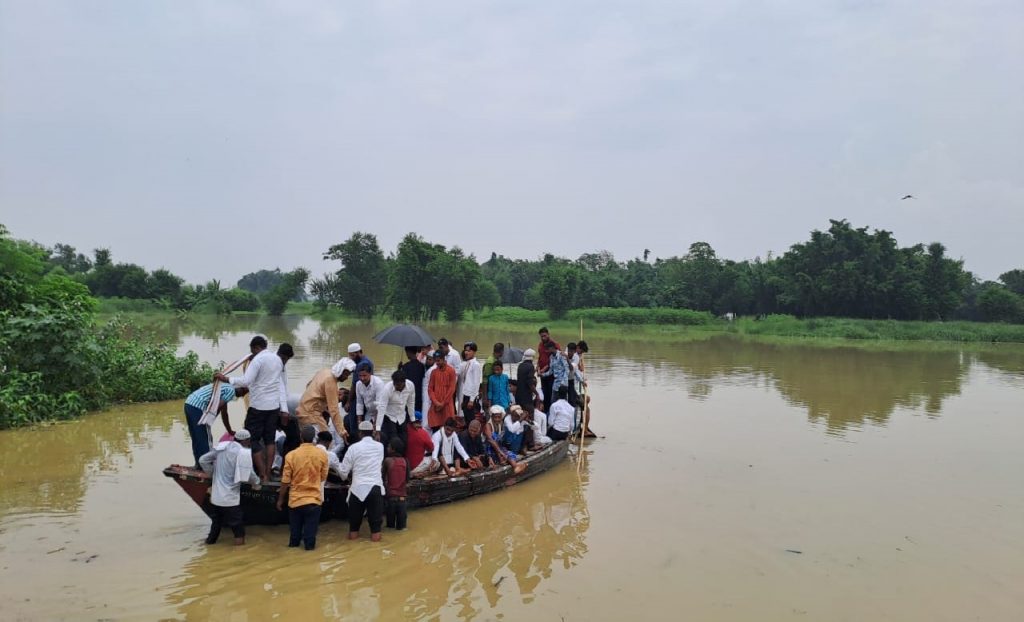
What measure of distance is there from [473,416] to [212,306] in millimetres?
61451

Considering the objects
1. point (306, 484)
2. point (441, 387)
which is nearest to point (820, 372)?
point (441, 387)

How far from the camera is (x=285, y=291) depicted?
6669 centimetres

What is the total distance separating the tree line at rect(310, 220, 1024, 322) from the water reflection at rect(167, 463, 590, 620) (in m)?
42.4

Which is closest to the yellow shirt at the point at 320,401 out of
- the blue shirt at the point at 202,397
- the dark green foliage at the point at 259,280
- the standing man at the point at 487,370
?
the blue shirt at the point at 202,397

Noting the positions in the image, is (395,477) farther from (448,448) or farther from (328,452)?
(448,448)

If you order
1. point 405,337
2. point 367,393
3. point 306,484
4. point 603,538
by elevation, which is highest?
point 405,337

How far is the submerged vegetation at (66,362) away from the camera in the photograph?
37.0ft

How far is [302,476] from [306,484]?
8cm

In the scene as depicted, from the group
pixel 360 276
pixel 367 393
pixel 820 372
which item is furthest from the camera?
pixel 360 276

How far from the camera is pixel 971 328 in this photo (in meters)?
43.4

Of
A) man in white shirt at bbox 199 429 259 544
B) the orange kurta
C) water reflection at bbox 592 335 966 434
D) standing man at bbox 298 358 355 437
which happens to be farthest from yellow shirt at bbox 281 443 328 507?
water reflection at bbox 592 335 966 434

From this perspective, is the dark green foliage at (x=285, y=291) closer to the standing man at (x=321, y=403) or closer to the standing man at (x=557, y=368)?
the standing man at (x=557, y=368)

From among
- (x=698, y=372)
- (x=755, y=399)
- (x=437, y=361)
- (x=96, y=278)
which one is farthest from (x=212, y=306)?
(x=437, y=361)

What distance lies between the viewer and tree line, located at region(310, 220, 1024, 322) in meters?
48.0
